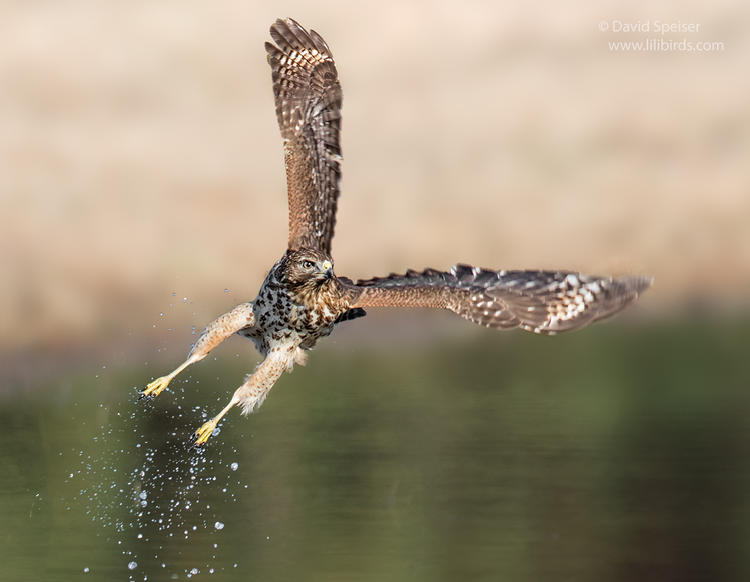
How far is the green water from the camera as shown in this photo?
23.6m

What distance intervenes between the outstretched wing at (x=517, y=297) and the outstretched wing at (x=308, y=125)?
0.79 meters

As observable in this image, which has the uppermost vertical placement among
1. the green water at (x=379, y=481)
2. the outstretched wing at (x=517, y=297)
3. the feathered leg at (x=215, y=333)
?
the outstretched wing at (x=517, y=297)

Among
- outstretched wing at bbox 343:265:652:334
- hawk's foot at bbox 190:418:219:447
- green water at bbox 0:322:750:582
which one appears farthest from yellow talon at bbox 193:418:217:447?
green water at bbox 0:322:750:582

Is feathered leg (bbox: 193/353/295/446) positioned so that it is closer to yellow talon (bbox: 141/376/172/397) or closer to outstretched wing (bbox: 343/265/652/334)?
yellow talon (bbox: 141/376/172/397)

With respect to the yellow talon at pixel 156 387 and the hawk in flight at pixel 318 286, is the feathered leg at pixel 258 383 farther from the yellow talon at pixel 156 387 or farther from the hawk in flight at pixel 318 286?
the yellow talon at pixel 156 387

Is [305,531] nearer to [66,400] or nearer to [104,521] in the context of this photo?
[104,521]

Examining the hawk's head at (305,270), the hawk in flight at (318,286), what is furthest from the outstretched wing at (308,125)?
the hawk's head at (305,270)

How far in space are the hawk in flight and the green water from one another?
276 inches

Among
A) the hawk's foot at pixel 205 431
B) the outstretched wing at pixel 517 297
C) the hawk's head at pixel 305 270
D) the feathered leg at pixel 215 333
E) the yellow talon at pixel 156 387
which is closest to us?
the hawk's head at pixel 305 270

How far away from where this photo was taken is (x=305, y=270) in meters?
15.6

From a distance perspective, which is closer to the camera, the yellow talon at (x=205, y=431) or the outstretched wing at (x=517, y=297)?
the outstretched wing at (x=517, y=297)

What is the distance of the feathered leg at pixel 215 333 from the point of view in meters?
16.1

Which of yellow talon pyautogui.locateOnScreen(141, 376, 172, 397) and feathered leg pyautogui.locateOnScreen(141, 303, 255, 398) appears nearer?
feathered leg pyautogui.locateOnScreen(141, 303, 255, 398)

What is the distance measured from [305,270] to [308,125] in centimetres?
161
